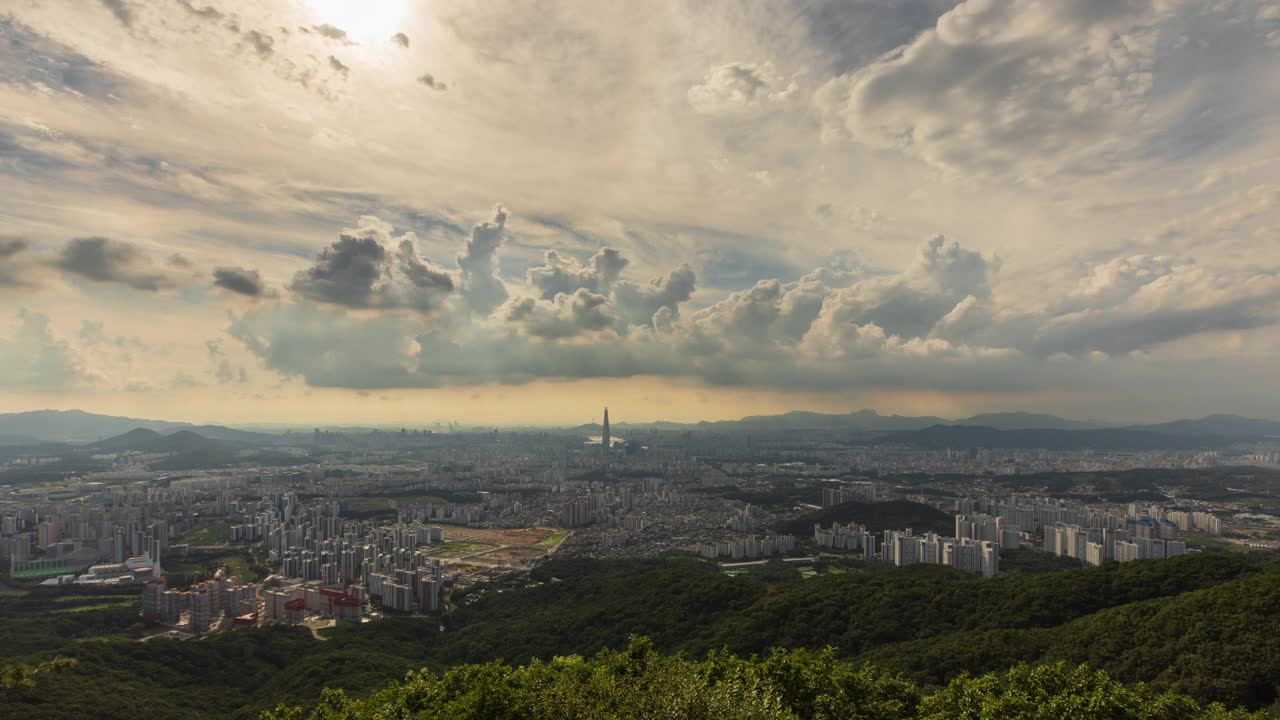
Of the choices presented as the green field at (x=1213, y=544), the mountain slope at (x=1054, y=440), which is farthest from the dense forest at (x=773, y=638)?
the mountain slope at (x=1054, y=440)

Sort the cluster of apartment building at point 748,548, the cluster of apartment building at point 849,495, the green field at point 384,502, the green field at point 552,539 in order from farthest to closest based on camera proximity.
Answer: the green field at point 384,502
the cluster of apartment building at point 849,495
the green field at point 552,539
the cluster of apartment building at point 748,548

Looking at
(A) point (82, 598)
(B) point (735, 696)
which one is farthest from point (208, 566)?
(B) point (735, 696)

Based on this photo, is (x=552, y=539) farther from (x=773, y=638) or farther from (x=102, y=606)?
(x=773, y=638)

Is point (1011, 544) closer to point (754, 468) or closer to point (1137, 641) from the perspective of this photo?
point (1137, 641)

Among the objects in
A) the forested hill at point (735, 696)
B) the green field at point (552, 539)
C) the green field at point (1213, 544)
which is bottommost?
the green field at point (552, 539)

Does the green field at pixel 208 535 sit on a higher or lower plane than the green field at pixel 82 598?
lower

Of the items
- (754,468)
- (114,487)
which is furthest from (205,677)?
(754,468)

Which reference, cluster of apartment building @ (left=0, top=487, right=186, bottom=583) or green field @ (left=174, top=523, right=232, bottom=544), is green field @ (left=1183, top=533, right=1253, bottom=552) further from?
green field @ (left=174, top=523, right=232, bottom=544)

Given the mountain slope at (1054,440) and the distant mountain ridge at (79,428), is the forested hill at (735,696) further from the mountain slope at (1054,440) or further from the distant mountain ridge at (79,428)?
the distant mountain ridge at (79,428)
